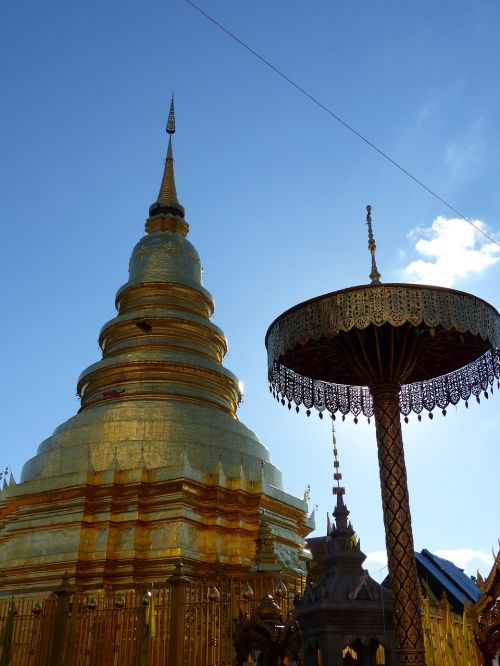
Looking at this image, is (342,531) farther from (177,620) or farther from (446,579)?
(446,579)

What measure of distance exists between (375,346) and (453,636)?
4.42 metres

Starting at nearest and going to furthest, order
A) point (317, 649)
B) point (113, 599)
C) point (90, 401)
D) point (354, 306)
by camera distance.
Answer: point (317, 649), point (354, 306), point (113, 599), point (90, 401)

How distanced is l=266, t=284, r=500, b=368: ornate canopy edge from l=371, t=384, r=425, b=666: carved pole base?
3.40 feet

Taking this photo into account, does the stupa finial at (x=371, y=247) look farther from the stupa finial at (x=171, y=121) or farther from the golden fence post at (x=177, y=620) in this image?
the stupa finial at (x=171, y=121)

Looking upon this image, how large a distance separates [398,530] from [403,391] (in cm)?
312

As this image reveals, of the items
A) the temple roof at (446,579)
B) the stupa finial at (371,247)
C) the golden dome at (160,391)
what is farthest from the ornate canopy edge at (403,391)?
the temple roof at (446,579)

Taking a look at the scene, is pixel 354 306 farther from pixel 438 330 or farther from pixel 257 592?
pixel 257 592

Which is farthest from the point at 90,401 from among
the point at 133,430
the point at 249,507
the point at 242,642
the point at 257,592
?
the point at 242,642

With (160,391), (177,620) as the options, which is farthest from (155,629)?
(160,391)

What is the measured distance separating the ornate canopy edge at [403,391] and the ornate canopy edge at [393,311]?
1185 mm

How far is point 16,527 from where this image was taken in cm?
1773

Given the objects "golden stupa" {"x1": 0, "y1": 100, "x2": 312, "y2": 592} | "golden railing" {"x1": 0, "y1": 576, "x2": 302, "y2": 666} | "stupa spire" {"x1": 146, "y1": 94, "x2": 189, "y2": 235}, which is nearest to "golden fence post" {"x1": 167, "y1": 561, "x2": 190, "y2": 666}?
"golden railing" {"x1": 0, "y1": 576, "x2": 302, "y2": 666}

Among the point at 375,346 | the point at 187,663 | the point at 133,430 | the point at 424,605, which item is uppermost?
the point at 133,430

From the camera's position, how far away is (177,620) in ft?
30.6
